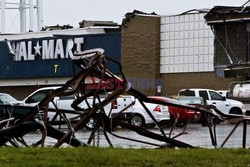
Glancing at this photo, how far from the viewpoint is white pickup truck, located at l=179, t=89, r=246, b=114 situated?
142 feet

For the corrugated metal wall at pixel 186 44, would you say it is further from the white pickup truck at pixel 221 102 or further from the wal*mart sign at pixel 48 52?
the white pickup truck at pixel 221 102

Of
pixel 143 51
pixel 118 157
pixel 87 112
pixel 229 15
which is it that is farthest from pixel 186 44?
pixel 118 157

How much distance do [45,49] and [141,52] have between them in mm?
8912

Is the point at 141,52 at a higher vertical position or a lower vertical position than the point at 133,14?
lower

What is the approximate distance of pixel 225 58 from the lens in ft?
124

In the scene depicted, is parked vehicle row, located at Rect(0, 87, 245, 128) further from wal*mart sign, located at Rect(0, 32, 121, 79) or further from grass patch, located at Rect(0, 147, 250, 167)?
grass patch, located at Rect(0, 147, 250, 167)

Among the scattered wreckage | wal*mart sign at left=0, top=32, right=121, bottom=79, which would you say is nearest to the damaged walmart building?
wal*mart sign at left=0, top=32, right=121, bottom=79

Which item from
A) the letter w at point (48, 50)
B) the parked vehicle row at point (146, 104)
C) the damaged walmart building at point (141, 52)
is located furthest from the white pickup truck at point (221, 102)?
the letter w at point (48, 50)

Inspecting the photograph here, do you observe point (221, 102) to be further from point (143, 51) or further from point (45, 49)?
point (45, 49)

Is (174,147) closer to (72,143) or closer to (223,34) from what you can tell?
(72,143)

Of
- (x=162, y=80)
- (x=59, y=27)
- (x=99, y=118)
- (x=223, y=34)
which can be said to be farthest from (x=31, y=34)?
(x=99, y=118)

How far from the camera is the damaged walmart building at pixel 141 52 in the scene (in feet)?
180

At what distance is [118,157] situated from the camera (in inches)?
380

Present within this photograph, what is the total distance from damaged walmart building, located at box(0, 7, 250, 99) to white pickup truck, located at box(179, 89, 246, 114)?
3901 mm
